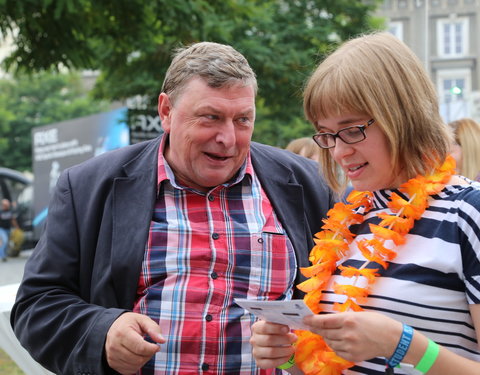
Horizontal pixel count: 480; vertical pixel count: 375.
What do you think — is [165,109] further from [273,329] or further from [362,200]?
[273,329]

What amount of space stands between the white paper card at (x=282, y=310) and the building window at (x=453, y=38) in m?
40.4

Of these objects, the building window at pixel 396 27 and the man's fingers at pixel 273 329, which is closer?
the man's fingers at pixel 273 329

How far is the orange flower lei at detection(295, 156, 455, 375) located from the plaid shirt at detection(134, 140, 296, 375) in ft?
1.51

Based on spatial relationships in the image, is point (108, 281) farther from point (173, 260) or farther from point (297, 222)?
point (297, 222)

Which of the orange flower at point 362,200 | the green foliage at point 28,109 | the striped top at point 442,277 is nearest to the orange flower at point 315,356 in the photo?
the striped top at point 442,277

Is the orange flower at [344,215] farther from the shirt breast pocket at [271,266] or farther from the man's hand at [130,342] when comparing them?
the man's hand at [130,342]

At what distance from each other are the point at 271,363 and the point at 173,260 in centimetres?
73

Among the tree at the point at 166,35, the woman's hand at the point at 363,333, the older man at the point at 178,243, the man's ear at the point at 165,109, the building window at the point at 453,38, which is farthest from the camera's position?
the building window at the point at 453,38

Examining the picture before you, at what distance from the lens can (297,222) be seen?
116 inches

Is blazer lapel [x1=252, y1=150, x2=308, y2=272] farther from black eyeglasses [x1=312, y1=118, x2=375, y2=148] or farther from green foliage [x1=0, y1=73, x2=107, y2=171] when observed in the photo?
green foliage [x1=0, y1=73, x2=107, y2=171]

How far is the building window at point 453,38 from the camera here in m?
39.7

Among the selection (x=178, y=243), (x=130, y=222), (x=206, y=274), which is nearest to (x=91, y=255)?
(x=130, y=222)

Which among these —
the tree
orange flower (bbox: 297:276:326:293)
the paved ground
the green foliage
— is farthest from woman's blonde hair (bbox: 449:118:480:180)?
the green foliage

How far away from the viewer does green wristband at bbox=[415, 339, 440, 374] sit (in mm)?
1736
